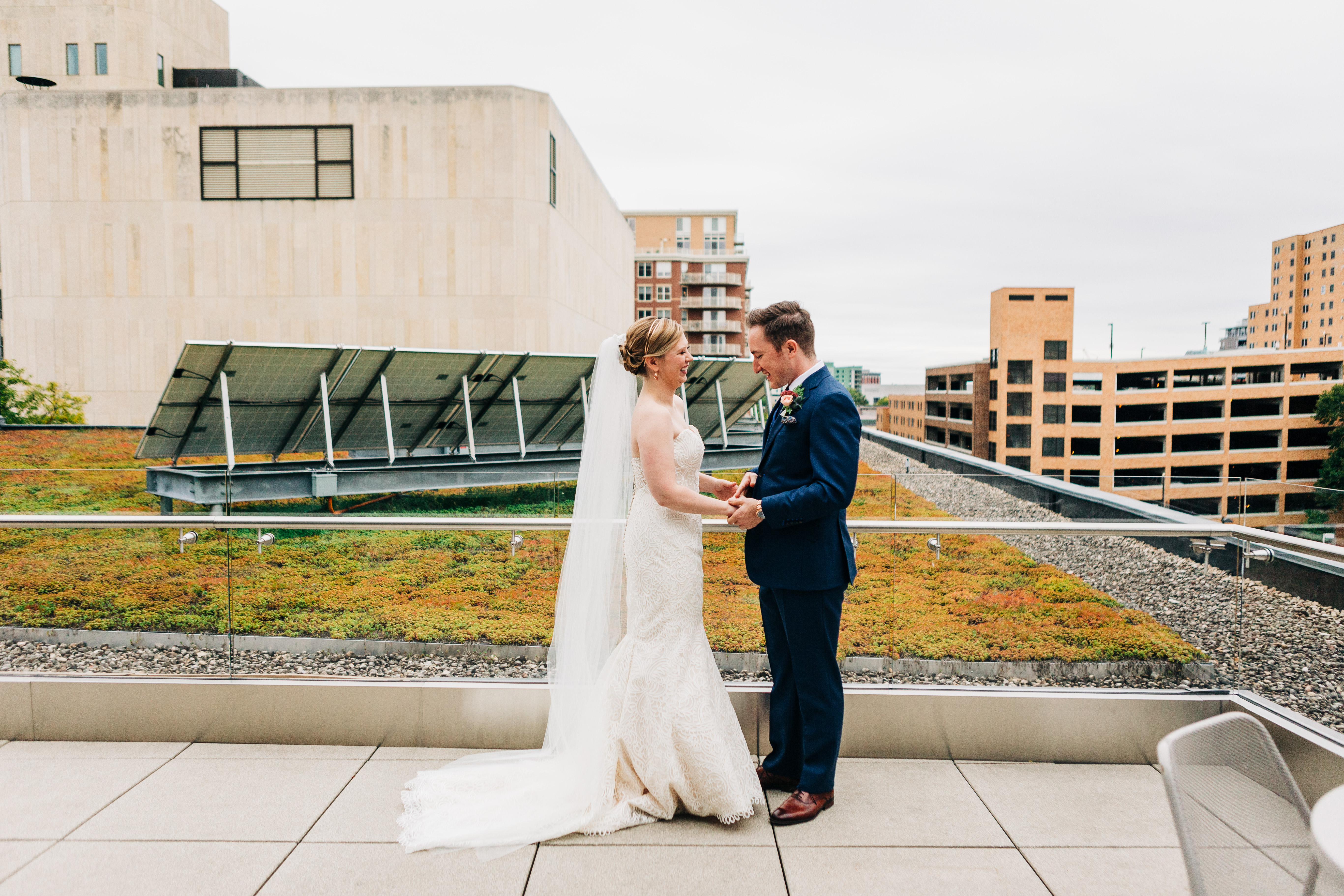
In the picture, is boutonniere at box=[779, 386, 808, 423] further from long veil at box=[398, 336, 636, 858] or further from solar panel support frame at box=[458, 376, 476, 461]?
solar panel support frame at box=[458, 376, 476, 461]

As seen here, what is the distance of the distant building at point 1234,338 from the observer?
143500mm

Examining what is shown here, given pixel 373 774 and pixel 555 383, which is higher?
pixel 555 383

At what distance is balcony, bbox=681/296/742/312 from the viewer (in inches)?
3184

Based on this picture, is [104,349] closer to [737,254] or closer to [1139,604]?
[1139,604]

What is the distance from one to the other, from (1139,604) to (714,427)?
46.9 ft

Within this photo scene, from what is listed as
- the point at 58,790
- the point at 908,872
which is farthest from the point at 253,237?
the point at 908,872

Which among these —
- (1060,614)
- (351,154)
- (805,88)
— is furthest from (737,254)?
(1060,614)

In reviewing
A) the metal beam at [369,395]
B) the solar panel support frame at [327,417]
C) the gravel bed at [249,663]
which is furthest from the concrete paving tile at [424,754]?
the metal beam at [369,395]

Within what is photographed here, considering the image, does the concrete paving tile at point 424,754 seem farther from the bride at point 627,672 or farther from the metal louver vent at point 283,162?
the metal louver vent at point 283,162

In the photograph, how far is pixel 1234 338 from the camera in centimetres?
15250

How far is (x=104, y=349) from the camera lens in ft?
76.5

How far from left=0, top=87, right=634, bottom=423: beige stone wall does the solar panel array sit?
33.1 ft

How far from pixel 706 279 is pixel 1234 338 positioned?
13176 cm

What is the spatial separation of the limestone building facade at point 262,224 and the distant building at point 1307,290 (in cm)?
11055
